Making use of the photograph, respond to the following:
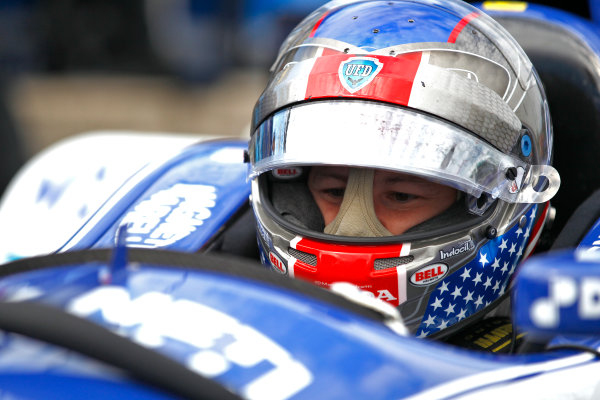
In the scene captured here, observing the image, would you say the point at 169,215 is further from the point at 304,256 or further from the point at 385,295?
the point at 385,295

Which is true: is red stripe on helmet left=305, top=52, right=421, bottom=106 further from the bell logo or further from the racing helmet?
the bell logo

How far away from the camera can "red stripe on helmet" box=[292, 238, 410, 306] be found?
1.52m

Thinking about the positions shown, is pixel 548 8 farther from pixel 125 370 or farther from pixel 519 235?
pixel 125 370

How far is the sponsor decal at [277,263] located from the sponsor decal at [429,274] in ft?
0.88

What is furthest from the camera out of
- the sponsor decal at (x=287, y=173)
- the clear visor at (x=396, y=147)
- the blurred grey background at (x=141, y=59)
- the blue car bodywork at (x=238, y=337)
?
the blurred grey background at (x=141, y=59)

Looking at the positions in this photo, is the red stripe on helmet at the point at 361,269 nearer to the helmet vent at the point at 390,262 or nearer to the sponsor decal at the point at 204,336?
the helmet vent at the point at 390,262

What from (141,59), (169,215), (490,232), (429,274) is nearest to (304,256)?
(429,274)

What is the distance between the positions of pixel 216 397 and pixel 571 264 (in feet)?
1.42

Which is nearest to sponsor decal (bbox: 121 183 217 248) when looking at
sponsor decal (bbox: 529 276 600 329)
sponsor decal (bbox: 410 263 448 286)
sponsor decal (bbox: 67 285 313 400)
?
sponsor decal (bbox: 410 263 448 286)

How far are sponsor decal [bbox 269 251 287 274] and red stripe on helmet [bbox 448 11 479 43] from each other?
56 centimetres

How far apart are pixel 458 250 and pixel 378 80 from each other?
36 centimetres

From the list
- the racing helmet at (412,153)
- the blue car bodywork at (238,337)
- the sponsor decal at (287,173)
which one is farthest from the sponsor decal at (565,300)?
the sponsor decal at (287,173)

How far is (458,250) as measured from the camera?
5.09 ft

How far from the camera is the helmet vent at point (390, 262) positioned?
153 centimetres
